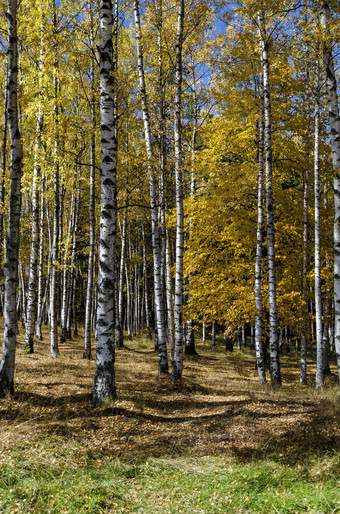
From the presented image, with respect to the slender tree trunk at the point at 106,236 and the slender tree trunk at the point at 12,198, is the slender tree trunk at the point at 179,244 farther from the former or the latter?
the slender tree trunk at the point at 12,198

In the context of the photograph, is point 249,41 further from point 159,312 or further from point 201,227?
point 159,312

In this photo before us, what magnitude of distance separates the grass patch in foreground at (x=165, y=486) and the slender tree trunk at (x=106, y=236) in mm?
2136

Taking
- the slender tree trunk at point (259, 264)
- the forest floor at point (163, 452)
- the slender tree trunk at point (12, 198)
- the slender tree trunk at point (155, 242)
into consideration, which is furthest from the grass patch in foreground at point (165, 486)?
the slender tree trunk at point (259, 264)

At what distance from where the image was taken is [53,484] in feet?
13.7

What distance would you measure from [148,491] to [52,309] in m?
10.2

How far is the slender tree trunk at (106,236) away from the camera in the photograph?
6969mm

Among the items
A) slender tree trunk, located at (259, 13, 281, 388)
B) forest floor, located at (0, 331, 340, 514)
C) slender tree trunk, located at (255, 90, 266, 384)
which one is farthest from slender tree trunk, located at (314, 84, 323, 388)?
forest floor, located at (0, 331, 340, 514)

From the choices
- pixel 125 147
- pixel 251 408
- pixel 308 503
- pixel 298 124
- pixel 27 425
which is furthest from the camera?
pixel 125 147

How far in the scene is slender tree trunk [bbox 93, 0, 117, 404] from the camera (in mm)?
6969

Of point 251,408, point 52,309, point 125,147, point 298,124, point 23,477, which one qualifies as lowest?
point 251,408

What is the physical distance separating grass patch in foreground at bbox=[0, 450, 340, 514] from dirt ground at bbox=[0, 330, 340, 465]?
31 centimetres

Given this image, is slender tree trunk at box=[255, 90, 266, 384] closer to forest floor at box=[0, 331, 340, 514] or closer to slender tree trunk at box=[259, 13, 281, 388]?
slender tree trunk at box=[259, 13, 281, 388]

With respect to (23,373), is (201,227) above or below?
above

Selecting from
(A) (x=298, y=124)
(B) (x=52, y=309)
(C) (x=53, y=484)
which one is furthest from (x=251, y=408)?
(A) (x=298, y=124)
